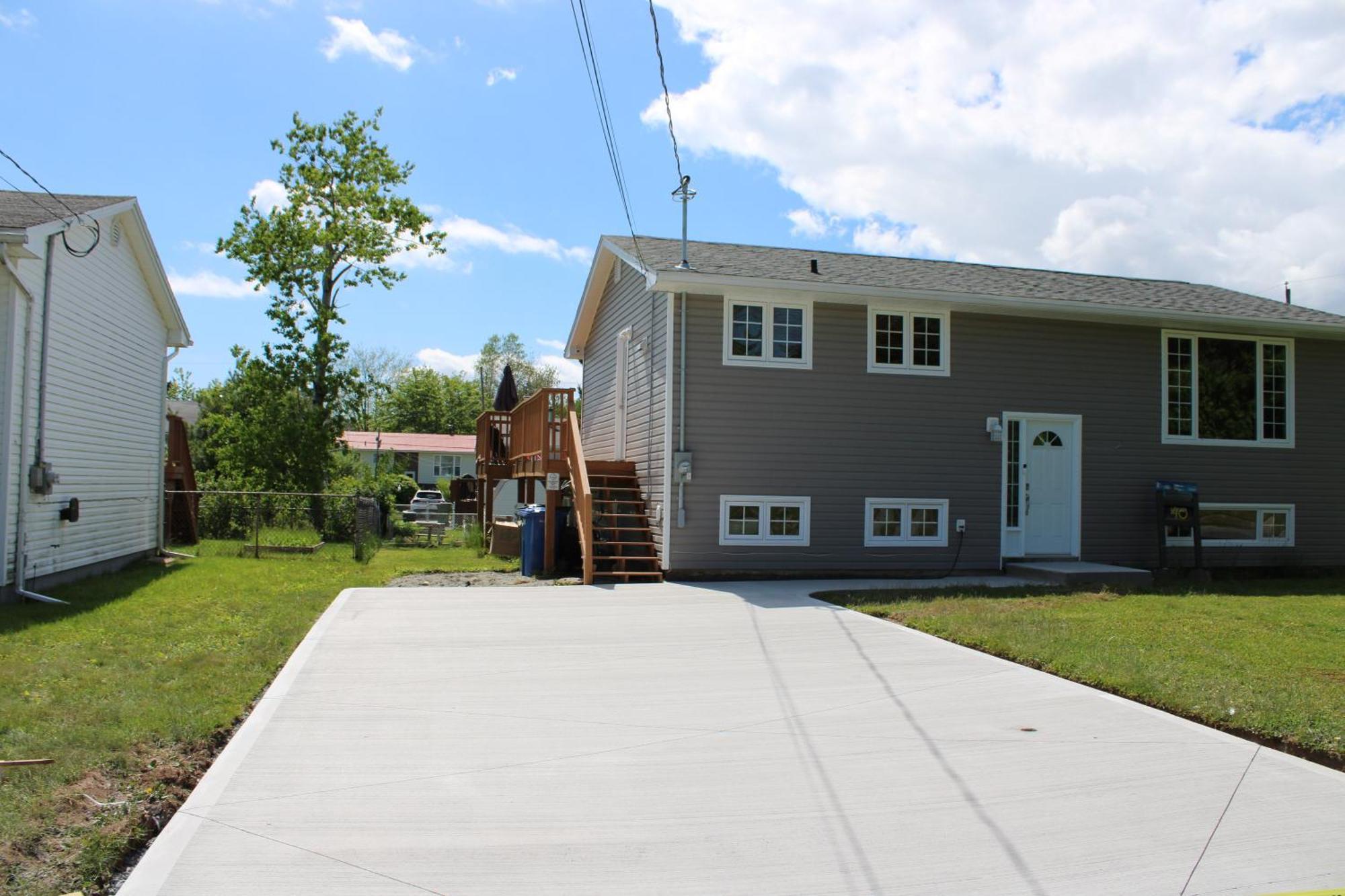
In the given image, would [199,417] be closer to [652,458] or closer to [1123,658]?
[652,458]

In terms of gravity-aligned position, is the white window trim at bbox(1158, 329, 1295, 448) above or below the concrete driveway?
above

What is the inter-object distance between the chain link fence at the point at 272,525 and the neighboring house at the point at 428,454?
71.5 ft

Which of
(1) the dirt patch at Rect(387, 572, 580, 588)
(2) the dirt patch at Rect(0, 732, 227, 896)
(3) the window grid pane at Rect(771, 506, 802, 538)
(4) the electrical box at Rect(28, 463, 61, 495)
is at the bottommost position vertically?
(2) the dirt patch at Rect(0, 732, 227, 896)

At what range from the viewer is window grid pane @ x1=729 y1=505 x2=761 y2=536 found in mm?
12891

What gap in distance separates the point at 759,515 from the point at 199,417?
23.2 metres

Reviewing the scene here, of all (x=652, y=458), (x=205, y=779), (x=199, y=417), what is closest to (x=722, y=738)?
(x=205, y=779)

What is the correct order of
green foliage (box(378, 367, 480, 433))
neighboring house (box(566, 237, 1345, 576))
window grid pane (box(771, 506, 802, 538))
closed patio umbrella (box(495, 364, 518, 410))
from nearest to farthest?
1. neighboring house (box(566, 237, 1345, 576))
2. window grid pane (box(771, 506, 802, 538))
3. closed patio umbrella (box(495, 364, 518, 410))
4. green foliage (box(378, 367, 480, 433))

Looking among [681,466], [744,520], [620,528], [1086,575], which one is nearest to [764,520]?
[744,520]

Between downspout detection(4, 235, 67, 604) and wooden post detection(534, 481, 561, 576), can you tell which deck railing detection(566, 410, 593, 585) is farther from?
downspout detection(4, 235, 67, 604)

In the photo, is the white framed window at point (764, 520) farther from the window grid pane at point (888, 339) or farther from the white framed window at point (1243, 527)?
the white framed window at point (1243, 527)

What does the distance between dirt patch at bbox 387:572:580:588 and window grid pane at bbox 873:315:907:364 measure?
531 cm

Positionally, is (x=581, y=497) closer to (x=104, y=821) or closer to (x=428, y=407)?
(x=104, y=821)

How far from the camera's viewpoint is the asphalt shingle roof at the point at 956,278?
1334cm

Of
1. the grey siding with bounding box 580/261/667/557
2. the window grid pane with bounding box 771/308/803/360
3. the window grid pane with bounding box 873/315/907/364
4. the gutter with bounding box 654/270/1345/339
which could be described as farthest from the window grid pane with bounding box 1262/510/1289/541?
the grey siding with bounding box 580/261/667/557
